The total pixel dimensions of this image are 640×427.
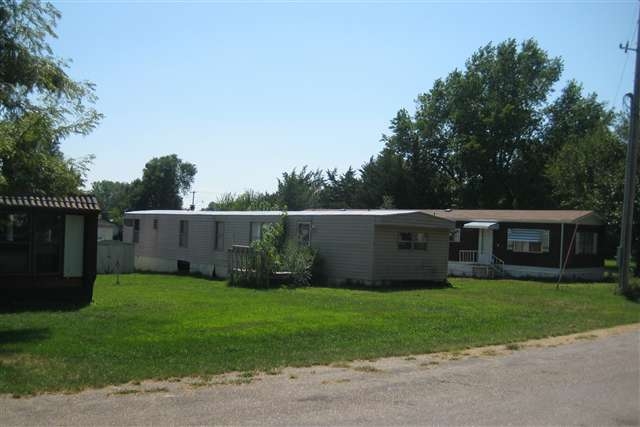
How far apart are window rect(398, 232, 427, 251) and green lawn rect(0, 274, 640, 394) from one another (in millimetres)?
3650

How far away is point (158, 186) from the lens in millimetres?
79938

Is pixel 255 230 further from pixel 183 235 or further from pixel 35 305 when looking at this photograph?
pixel 35 305

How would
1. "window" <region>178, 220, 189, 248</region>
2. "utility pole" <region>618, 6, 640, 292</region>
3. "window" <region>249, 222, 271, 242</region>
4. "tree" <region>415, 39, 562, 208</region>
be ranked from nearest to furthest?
"utility pole" <region>618, 6, 640, 292</region>, "window" <region>249, 222, 271, 242</region>, "window" <region>178, 220, 189, 248</region>, "tree" <region>415, 39, 562, 208</region>

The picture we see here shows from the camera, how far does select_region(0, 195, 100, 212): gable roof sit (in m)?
14.6

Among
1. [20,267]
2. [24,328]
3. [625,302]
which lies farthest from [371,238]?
[24,328]

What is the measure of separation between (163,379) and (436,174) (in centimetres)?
4932

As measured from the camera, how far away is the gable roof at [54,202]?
47.9 ft

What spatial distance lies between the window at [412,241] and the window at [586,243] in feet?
32.6

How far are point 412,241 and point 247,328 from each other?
1329 cm

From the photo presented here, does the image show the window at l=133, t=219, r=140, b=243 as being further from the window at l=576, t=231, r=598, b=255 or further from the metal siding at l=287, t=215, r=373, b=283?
the window at l=576, t=231, r=598, b=255

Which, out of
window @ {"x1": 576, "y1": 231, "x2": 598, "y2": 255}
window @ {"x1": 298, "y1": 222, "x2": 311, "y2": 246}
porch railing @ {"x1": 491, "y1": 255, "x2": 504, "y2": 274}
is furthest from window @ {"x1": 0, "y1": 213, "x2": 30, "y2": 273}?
window @ {"x1": 576, "y1": 231, "x2": 598, "y2": 255}

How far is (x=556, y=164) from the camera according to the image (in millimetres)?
42844

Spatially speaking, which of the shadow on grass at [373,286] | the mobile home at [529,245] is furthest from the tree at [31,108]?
the mobile home at [529,245]

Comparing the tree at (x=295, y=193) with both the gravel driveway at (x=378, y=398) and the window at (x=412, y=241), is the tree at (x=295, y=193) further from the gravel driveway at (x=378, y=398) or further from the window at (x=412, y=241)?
the gravel driveway at (x=378, y=398)
